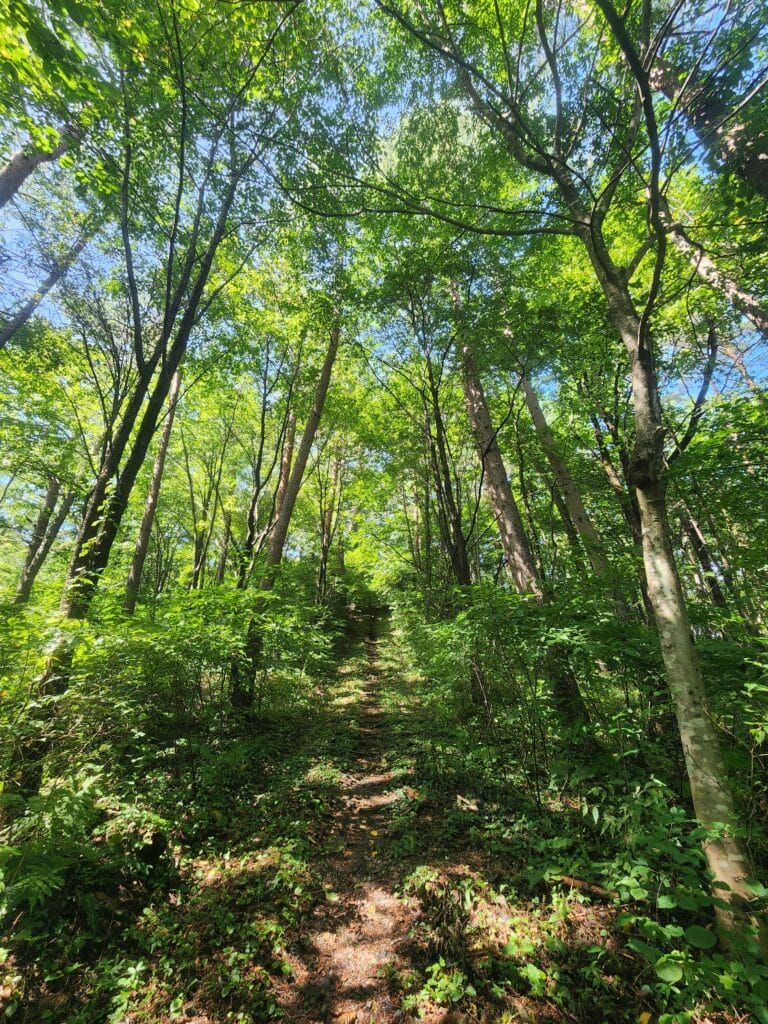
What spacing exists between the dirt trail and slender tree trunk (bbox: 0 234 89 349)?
1004cm

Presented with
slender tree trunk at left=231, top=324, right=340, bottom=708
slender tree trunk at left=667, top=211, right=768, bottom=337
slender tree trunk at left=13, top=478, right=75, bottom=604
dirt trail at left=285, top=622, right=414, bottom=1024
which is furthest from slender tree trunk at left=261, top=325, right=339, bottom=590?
slender tree trunk at left=13, top=478, right=75, bottom=604

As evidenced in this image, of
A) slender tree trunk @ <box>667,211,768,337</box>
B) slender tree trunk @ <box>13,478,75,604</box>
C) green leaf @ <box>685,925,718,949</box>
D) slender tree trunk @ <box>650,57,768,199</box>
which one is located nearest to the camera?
green leaf @ <box>685,925,718,949</box>

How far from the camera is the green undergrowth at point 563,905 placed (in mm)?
1959

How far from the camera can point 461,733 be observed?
5.46m

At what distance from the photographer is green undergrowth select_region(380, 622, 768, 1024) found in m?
1.96

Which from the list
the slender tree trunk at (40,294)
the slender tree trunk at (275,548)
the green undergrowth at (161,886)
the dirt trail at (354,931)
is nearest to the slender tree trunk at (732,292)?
the slender tree trunk at (275,548)

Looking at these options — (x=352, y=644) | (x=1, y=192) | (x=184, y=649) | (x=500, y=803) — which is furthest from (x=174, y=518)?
(x=500, y=803)

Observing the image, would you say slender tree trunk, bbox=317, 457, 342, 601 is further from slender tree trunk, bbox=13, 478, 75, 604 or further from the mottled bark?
the mottled bark

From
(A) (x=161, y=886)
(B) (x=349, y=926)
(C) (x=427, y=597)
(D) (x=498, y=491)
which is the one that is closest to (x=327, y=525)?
(C) (x=427, y=597)

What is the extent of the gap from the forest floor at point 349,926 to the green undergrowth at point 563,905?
0.01 meters

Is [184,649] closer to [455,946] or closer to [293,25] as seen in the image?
[455,946]

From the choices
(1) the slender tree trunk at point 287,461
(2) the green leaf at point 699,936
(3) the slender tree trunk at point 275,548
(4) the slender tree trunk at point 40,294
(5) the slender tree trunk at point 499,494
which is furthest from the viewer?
(1) the slender tree trunk at point 287,461

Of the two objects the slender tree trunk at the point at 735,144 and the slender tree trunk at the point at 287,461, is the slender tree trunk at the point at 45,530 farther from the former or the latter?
the slender tree trunk at the point at 735,144

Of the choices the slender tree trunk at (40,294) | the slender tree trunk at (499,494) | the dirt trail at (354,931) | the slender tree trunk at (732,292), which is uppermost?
the slender tree trunk at (40,294)
